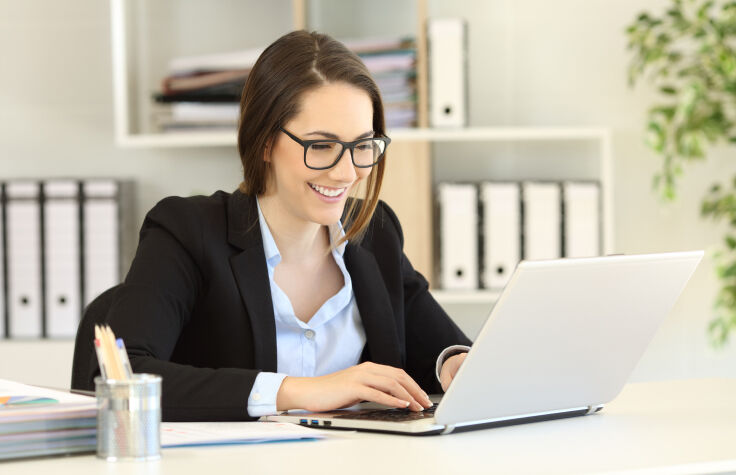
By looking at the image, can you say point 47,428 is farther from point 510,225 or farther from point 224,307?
point 510,225

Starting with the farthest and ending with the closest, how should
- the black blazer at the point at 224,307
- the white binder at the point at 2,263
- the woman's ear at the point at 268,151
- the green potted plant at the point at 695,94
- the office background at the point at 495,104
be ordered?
the office background at the point at 495,104 < the white binder at the point at 2,263 < the green potted plant at the point at 695,94 < the woman's ear at the point at 268,151 < the black blazer at the point at 224,307

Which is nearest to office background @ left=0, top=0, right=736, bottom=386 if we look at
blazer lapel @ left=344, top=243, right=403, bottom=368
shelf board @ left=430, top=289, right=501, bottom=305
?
shelf board @ left=430, top=289, right=501, bottom=305

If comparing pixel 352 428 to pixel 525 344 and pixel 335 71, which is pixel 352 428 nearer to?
pixel 525 344

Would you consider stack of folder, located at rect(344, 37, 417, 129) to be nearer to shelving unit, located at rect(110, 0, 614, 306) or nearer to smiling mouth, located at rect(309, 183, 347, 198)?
shelving unit, located at rect(110, 0, 614, 306)

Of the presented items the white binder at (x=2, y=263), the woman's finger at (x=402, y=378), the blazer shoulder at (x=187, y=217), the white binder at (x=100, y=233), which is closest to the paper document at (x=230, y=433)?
the woman's finger at (x=402, y=378)

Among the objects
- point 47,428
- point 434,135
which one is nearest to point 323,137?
point 47,428

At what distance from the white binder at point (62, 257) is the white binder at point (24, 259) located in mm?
32

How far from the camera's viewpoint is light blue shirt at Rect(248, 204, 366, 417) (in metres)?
1.60

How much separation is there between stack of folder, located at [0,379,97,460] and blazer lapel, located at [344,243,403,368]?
66 centimetres

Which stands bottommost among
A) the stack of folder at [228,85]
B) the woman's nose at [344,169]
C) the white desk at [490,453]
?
the white desk at [490,453]

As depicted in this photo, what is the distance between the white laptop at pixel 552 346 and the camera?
110 cm

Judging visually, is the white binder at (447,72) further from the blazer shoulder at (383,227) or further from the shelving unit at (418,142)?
the blazer shoulder at (383,227)

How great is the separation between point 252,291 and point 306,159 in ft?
0.71

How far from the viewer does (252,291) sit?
1546 mm
